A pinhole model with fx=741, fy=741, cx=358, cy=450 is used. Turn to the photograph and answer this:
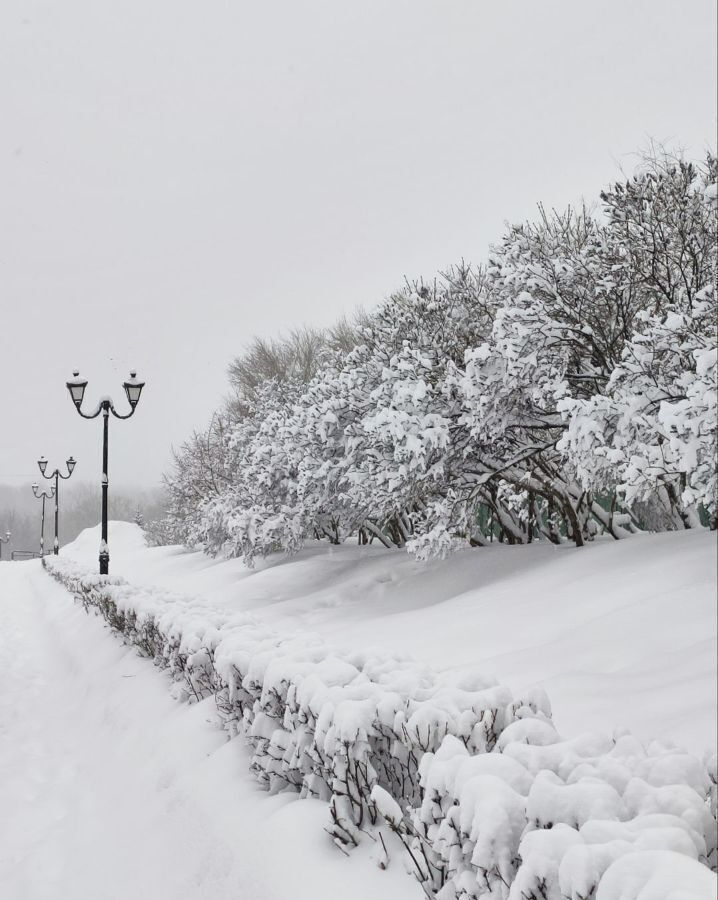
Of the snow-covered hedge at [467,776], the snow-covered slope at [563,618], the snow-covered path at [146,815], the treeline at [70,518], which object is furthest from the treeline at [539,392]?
the treeline at [70,518]

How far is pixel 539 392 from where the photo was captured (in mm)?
8164

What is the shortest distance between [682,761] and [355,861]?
1.40 meters

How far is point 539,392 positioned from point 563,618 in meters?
2.70

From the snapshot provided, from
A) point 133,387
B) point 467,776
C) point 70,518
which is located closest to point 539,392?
point 467,776

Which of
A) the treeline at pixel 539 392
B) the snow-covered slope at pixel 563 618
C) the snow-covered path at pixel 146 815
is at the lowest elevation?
the snow-covered path at pixel 146 815

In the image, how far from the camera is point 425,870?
271cm

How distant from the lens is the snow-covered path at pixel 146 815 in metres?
3.08

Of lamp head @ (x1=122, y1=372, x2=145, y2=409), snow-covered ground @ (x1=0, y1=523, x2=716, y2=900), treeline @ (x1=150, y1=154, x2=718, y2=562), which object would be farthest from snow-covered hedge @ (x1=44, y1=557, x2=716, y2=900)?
lamp head @ (x1=122, y1=372, x2=145, y2=409)

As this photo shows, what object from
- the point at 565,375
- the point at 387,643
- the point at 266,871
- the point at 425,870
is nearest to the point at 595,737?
the point at 425,870

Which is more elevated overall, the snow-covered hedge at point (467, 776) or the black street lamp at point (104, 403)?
the black street lamp at point (104, 403)

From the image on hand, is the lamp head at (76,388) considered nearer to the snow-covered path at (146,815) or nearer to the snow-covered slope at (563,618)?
the snow-covered slope at (563,618)

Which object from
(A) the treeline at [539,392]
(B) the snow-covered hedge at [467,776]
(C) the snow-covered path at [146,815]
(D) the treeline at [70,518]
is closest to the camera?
(B) the snow-covered hedge at [467,776]

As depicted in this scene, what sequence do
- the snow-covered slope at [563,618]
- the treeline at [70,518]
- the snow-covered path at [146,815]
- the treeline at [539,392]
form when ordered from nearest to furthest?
the snow-covered path at [146,815] → the snow-covered slope at [563,618] → the treeline at [539,392] → the treeline at [70,518]

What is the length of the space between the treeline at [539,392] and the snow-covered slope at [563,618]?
724mm
